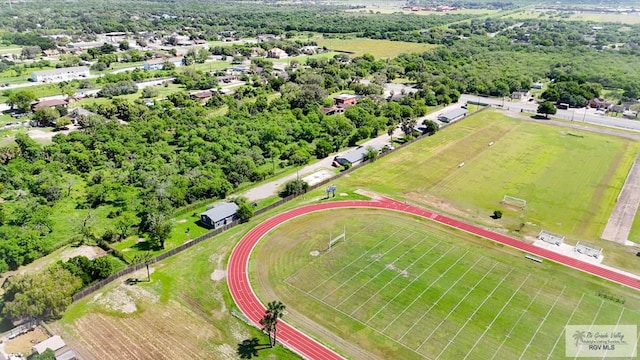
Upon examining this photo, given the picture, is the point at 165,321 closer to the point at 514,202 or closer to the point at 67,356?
the point at 67,356

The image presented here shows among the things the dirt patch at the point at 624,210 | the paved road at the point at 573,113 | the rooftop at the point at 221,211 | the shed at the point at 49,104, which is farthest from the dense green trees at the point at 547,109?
the shed at the point at 49,104

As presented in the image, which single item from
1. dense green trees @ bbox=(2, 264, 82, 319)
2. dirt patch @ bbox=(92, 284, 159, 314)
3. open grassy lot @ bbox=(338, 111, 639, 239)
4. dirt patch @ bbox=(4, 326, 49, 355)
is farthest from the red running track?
dirt patch @ bbox=(4, 326, 49, 355)

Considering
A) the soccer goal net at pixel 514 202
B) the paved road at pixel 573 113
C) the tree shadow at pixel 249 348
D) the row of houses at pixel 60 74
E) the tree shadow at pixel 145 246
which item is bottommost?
the tree shadow at pixel 249 348

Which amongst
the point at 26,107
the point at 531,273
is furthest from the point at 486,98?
the point at 26,107

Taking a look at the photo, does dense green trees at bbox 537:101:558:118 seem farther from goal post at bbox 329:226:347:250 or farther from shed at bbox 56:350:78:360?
shed at bbox 56:350:78:360

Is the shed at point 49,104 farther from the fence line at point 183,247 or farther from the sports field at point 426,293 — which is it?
the sports field at point 426,293

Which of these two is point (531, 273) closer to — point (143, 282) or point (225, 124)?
point (143, 282)
